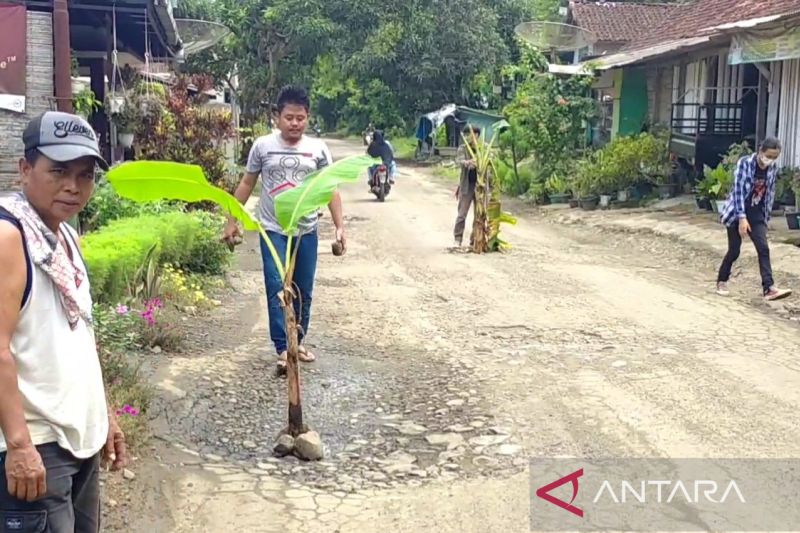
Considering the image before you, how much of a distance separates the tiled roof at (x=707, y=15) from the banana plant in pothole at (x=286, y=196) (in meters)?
12.8

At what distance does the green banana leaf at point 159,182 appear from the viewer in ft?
14.2

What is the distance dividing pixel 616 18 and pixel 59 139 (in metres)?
31.5

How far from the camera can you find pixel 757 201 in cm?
916

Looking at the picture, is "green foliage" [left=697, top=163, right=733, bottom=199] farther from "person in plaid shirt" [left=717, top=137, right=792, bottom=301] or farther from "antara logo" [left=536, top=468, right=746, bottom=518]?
"antara logo" [left=536, top=468, right=746, bottom=518]

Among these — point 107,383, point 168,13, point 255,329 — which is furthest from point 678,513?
point 168,13

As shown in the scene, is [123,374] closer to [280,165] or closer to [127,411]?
[127,411]

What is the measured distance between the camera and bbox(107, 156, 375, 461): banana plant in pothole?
439 centimetres

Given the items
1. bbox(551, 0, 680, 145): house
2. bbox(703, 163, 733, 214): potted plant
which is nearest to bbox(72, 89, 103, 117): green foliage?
bbox(703, 163, 733, 214): potted plant

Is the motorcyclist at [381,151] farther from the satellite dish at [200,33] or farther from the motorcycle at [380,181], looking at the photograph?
the satellite dish at [200,33]

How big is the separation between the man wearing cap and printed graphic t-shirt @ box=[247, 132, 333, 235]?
3.26 m

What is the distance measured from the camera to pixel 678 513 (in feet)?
13.1

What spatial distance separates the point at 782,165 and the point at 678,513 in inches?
521

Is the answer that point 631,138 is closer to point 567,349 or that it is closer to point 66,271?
point 567,349

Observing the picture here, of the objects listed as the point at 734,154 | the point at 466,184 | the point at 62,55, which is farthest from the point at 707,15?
the point at 62,55
